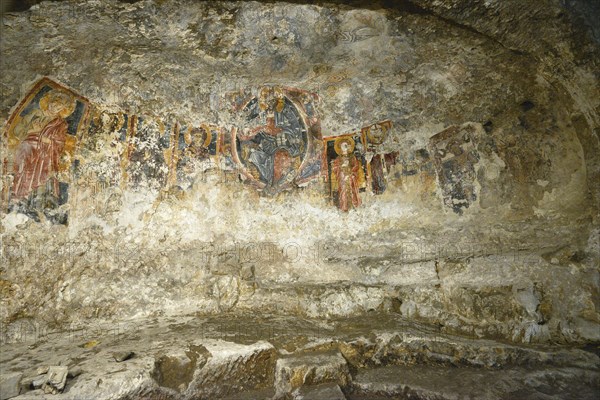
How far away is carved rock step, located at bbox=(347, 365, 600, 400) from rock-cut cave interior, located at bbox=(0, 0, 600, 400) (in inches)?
0.7

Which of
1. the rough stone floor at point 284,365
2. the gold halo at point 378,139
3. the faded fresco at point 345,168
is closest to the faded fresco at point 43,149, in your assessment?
the rough stone floor at point 284,365

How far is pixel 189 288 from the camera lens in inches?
176

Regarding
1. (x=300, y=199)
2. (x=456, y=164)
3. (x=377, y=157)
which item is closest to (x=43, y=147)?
(x=300, y=199)

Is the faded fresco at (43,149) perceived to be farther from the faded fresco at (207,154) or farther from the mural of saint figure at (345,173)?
the mural of saint figure at (345,173)

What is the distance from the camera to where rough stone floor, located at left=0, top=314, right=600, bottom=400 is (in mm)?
2990

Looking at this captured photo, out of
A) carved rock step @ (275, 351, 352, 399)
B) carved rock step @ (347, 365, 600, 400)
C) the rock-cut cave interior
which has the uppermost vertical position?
the rock-cut cave interior

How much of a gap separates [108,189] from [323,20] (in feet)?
9.68

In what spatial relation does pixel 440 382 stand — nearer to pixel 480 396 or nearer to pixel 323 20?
pixel 480 396

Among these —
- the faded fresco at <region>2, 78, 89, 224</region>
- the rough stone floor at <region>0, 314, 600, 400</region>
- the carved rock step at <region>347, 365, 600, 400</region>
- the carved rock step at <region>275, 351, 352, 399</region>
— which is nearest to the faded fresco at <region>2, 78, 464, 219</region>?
the faded fresco at <region>2, 78, 89, 224</region>

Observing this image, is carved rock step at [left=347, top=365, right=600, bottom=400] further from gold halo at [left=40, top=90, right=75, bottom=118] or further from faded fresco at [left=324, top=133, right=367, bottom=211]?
gold halo at [left=40, top=90, right=75, bottom=118]

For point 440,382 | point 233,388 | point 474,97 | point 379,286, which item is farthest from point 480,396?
point 474,97

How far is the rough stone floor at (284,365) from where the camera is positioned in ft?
9.81

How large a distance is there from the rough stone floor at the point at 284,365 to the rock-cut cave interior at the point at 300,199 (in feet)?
0.06

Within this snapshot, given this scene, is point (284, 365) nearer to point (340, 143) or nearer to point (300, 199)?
point (300, 199)
